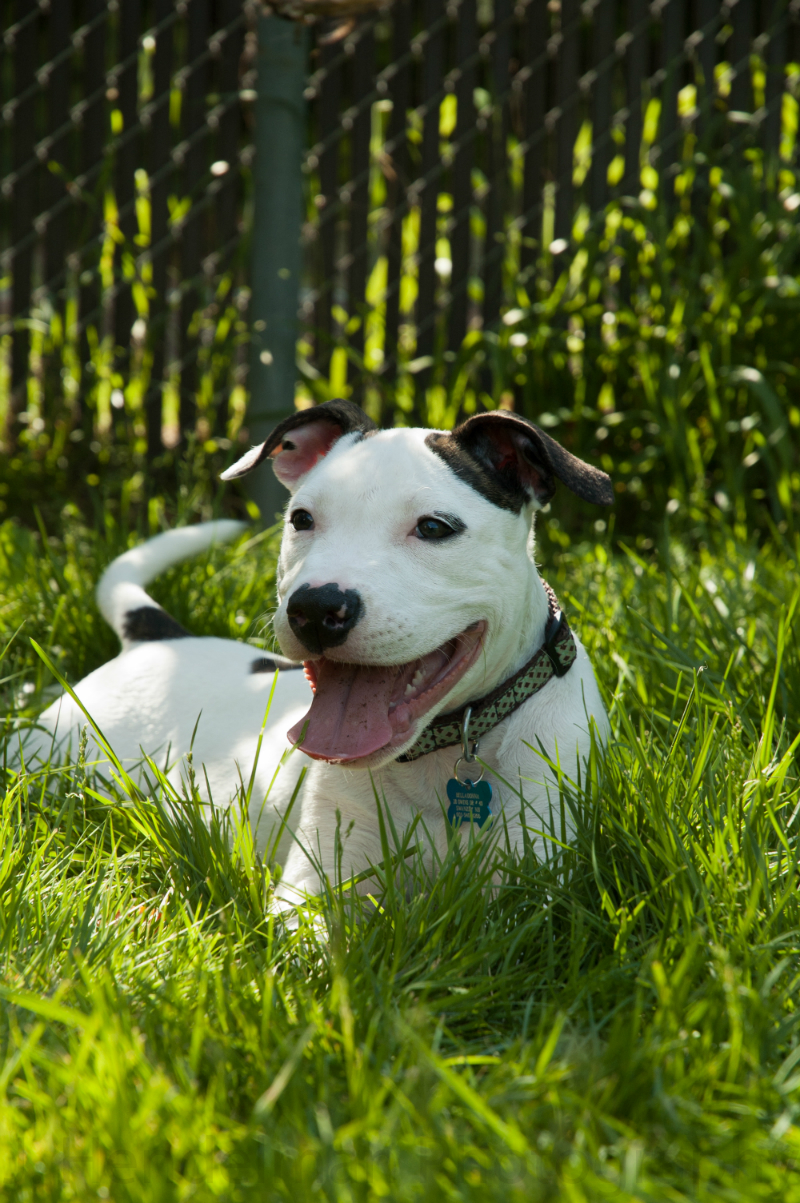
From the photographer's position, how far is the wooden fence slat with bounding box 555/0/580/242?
5.63 meters

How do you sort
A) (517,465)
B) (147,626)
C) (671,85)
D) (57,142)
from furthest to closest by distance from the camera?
(57,142) < (671,85) < (147,626) < (517,465)

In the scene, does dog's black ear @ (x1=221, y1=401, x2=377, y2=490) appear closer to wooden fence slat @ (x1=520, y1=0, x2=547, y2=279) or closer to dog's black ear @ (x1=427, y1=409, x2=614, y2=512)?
dog's black ear @ (x1=427, y1=409, x2=614, y2=512)

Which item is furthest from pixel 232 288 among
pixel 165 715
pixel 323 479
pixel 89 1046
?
pixel 89 1046

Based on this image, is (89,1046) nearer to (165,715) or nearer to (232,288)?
(165,715)

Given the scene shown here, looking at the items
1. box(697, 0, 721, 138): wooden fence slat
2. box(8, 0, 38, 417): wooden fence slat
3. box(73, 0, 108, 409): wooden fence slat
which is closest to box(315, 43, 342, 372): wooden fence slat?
box(73, 0, 108, 409): wooden fence slat

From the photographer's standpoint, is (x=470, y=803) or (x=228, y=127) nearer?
(x=470, y=803)

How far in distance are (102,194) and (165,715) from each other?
3.61 m

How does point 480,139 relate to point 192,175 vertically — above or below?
above

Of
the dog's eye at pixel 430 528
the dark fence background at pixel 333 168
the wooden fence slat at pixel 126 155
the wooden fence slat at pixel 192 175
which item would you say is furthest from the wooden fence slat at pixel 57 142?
the dog's eye at pixel 430 528

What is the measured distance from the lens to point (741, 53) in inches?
229

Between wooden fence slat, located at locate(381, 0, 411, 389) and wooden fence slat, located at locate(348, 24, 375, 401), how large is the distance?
0.13m

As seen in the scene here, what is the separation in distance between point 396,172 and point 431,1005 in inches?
193

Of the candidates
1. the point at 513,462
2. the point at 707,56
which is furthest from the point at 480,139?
the point at 513,462

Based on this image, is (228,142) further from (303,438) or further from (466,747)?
(466,747)
